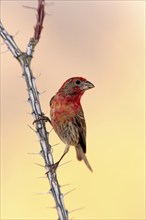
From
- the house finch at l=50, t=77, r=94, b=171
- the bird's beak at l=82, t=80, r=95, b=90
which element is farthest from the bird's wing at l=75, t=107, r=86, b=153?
the bird's beak at l=82, t=80, r=95, b=90

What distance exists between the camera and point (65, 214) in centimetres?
233

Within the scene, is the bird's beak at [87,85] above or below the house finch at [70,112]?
above

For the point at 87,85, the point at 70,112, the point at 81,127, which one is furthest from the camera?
the point at 81,127

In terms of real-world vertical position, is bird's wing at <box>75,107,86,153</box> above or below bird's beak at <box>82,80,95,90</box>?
below

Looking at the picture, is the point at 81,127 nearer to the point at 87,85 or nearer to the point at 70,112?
the point at 70,112

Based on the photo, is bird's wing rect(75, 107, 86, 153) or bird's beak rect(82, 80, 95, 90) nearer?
bird's beak rect(82, 80, 95, 90)

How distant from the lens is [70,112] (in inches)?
124

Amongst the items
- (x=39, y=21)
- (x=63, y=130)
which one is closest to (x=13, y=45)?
(x=39, y=21)

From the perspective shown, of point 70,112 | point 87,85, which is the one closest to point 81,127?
point 70,112

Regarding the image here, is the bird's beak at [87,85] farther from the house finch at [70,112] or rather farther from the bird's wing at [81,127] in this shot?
the bird's wing at [81,127]

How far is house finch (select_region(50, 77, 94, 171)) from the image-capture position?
9.77ft

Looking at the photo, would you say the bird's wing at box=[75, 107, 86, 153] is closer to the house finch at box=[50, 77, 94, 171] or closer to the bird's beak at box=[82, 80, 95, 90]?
the house finch at box=[50, 77, 94, 171]

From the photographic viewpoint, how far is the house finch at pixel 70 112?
9.77ft

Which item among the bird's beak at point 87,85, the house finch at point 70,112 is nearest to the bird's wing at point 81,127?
the house finch at point 70,112
